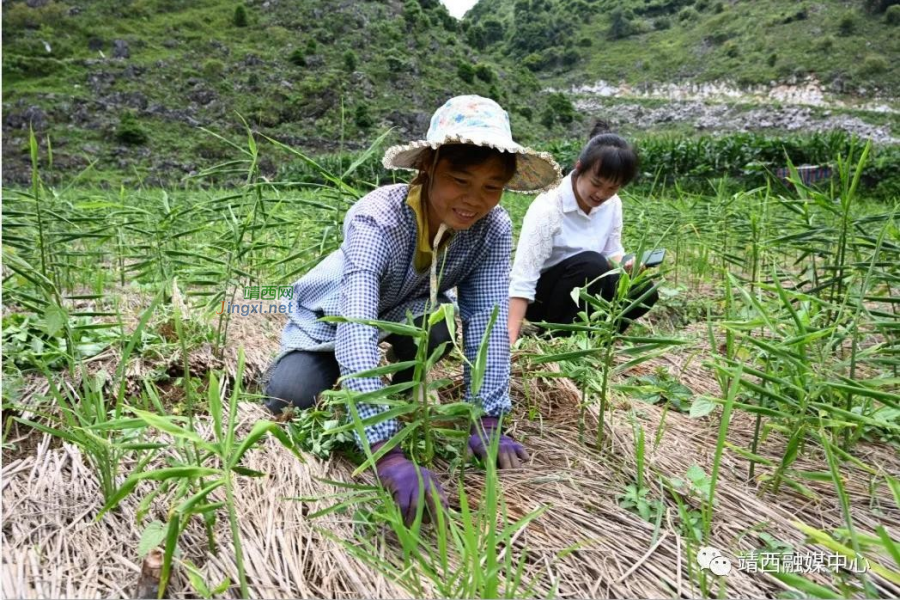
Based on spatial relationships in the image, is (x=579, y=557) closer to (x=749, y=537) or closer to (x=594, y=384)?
(x=749, y=537)

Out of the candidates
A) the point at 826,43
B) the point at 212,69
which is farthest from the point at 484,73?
the point at 826,43

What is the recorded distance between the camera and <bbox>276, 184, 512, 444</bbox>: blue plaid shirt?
912 mm

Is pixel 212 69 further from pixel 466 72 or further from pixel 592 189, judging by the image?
pixel 592 189

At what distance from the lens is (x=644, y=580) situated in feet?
2.23

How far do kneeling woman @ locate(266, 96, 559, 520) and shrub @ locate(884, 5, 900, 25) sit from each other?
5937cm

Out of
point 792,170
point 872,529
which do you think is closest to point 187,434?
point 872,529

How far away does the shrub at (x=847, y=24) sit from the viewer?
4522 centimetres

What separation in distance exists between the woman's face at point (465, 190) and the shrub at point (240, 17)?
125ft

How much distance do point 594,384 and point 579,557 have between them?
0.36 m

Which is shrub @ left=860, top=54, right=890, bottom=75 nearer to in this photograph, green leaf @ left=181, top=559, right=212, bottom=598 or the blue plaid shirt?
the blue plaid shirt

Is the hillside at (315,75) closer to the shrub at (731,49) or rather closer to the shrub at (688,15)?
the shrub at (731,49)

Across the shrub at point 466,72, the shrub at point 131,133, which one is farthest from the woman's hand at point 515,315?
the shrub at point 466,72

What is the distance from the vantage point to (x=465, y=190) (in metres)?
0.98

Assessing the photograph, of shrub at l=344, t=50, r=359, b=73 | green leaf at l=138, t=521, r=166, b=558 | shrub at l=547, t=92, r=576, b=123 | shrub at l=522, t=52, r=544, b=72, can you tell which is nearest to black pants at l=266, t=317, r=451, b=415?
green leaf at l=138, t=521, r=166, b=558
